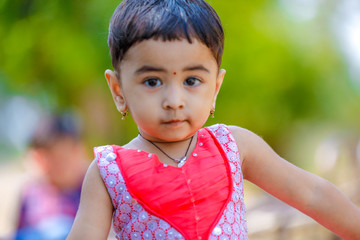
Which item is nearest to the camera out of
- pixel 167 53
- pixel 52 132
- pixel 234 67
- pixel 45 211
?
pixel 167 53

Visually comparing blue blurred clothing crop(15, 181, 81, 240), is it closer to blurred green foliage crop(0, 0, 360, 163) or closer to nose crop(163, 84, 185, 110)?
nose crop(163, 84, 185, 110)

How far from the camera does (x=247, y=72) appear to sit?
10578mm

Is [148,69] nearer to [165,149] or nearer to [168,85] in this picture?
[168,85]

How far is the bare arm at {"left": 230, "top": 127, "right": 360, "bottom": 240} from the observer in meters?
1.72

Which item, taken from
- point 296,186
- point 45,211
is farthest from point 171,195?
point 45,211

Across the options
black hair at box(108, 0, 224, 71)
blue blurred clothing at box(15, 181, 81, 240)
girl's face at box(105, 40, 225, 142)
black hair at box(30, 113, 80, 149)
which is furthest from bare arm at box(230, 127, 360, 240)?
black hair at box(30, 113, 80, 149)

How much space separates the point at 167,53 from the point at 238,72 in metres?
9.13

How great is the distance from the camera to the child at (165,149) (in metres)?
1.50

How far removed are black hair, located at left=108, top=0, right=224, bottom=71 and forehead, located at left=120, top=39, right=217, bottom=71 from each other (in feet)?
0.05

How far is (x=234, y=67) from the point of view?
10422 mm

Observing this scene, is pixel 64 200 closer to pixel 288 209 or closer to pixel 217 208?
pixel 288 209

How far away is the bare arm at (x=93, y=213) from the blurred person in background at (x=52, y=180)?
2.53 metres

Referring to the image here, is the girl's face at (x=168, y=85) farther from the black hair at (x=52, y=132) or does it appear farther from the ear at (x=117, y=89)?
the black hair at (x=52, y=132)

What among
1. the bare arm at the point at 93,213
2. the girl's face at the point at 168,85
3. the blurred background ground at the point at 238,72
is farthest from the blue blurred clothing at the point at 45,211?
the blurred background ground at the point at 238,72
